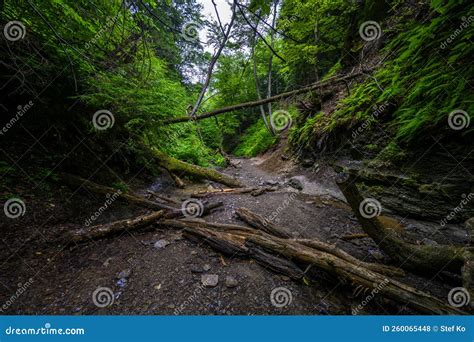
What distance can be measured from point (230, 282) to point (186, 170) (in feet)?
16.5

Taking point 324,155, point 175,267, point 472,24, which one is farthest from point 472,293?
point 324,155

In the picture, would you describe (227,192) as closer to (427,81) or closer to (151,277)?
(151,277)

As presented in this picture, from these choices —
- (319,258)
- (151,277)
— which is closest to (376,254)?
(319,258)

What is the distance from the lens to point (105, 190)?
167 inches

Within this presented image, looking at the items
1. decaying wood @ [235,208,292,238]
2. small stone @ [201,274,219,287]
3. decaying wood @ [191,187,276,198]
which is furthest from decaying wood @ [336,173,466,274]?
decaying wood @ [191,187,276,198]

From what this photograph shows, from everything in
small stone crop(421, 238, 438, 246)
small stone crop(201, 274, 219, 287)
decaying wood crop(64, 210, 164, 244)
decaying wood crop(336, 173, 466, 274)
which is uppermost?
small stone crop(421, 238, 438, 246)

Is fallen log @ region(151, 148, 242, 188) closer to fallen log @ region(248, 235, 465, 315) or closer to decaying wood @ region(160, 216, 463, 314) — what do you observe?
decaying wood @ region(160, 216, 463, 314)

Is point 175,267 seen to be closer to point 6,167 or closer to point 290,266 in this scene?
point 290,266

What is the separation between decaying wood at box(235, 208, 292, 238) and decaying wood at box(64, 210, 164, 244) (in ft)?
5.46

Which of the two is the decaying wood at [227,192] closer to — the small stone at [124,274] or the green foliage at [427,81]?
the small stone at [124,274]

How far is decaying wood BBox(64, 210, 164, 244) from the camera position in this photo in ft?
10.3

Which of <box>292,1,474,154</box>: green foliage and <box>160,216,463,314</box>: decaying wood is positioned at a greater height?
<box>292,1,474,154</box>: green foliage

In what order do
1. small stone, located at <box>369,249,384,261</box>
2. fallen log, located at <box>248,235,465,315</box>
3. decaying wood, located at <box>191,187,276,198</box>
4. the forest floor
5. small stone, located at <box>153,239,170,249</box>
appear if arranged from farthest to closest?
1. decaying wood, located at <box>191,187,276,198</box>
2. small stone, located at <box>153,239,170,249</box>
3. small stone, located at <box>369,249,384,261</box>
4. the forest floor
5. fallen log, located at <box>248,235,465,315</box>

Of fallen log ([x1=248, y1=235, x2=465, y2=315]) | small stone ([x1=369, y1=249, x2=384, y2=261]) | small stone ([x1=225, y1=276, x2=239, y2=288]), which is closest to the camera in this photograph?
fallen log ([x1=248, y1=235, x2=465, y2=315])
